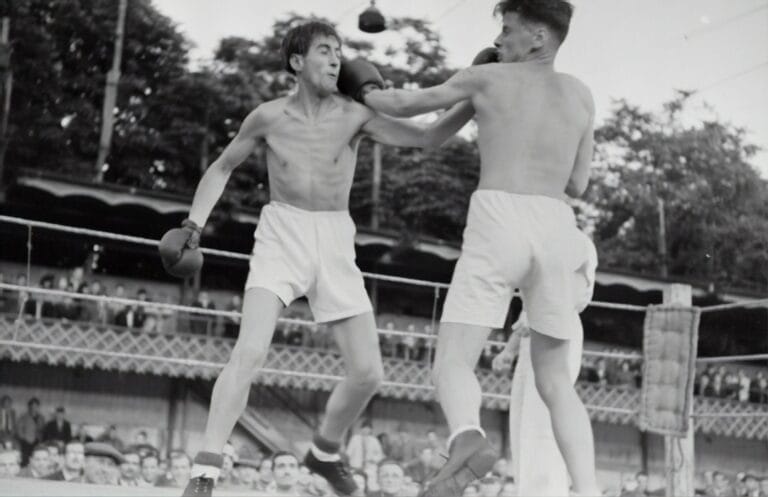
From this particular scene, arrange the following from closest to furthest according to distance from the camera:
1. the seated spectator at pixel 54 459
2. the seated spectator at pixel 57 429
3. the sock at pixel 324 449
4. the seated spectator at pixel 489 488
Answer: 1. the sock at pixel 324 449
2. the seated spectator at pixel 54 459
3. the seated spectator at pixel 489 488
4. the seated spectator at pixel 57 429

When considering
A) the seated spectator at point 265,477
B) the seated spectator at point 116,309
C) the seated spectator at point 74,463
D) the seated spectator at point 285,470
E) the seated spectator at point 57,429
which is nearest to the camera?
the seated spectator at point 285,470

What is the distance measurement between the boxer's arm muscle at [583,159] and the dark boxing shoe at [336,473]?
1.07 meters

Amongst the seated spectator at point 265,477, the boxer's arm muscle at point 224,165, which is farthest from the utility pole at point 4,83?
the boxer's arm muscle at point 224,165

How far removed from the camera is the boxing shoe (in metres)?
2.09

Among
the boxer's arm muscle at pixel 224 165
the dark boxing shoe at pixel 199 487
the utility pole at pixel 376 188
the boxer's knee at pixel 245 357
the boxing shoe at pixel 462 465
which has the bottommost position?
the dark boxing shoe at pixel 199 487

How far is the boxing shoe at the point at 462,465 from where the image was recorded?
82.4 inches

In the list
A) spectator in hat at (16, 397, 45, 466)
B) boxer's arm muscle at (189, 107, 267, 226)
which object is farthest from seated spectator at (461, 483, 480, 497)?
spectator in hat at (16, 397, 45, 466)

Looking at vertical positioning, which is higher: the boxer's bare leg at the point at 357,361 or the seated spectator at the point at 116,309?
the boxer's bare leg at the point at 357,361

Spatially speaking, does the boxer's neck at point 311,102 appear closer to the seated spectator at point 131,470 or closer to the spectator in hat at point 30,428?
the seated spectator at point 131,470

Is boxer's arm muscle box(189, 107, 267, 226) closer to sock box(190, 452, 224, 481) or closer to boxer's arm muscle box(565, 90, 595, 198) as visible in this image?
sock box(190, 452, 224, 481)

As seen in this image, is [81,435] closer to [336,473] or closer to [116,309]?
[116,309]

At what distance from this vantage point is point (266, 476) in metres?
6.52

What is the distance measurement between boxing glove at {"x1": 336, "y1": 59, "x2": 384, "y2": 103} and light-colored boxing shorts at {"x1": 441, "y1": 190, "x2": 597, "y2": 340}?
0.61 meters

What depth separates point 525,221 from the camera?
7.72 feet
